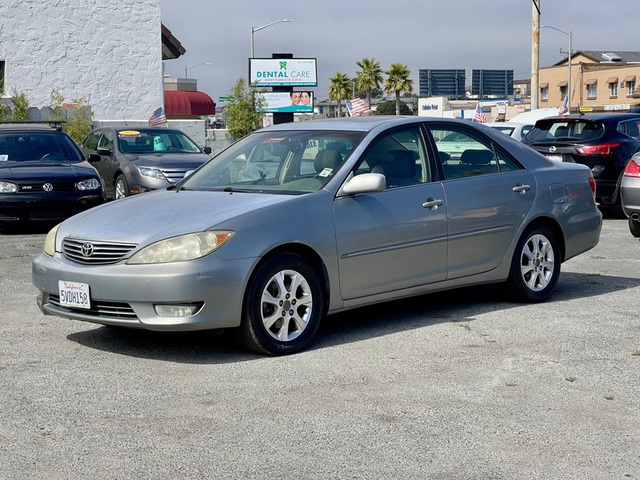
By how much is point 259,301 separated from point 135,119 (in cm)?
2992

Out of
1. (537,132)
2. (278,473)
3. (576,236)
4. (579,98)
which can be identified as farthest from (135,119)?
(579,98)

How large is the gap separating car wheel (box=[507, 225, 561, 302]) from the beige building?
240 feet

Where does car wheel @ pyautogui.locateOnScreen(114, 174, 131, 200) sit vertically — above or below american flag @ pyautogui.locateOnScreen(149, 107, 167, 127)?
below

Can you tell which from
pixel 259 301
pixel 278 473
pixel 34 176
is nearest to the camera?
pixel 278 473

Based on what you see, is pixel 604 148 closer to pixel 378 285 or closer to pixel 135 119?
pixel 378 285

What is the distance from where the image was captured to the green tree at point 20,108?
3206 centimetres

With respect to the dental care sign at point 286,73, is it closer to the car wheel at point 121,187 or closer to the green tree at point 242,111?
the green tree at point 242,111

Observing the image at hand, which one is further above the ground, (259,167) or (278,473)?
(259,167)

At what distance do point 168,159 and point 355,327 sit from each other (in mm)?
10349

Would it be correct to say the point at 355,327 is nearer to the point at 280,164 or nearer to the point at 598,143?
the point at 280,164

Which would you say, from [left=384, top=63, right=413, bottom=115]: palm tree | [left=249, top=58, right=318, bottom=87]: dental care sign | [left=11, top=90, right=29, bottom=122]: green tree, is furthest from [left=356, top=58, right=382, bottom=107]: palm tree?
[left=11, top=90, right=29, bottom=122]: green tree

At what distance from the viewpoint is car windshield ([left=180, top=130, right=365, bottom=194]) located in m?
7.28

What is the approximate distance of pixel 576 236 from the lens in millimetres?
8883

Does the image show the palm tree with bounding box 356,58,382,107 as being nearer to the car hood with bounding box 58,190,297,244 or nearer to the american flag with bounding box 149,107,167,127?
the american flag with bounding box 149,107,167,127
